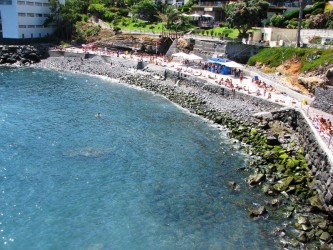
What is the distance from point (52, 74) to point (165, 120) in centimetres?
3131

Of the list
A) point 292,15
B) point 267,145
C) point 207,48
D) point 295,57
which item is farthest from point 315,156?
point 292,15

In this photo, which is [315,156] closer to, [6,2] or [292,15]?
[292,15]

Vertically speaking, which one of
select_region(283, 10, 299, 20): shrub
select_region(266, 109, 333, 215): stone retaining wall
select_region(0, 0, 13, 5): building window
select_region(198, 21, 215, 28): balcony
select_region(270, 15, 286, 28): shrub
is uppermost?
select_region(0, 0, 13, 5): building window

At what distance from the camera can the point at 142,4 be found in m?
87.6

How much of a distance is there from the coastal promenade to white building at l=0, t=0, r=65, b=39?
23.4 m

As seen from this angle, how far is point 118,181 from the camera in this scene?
91.8 ft

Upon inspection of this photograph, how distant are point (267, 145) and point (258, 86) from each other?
51.7ft

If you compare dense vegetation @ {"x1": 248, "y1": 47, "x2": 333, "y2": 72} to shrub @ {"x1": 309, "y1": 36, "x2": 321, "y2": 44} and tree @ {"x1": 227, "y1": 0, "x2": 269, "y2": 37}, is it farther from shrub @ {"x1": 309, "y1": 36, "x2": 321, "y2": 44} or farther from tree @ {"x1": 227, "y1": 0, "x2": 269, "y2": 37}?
tree @ {"x1": 227, "y1": 0, "x2": 269, "y2": 37}

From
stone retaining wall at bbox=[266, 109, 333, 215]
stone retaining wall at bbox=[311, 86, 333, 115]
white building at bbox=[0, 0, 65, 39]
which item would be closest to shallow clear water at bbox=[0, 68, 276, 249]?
stone retaining wall at bbox=[266, 109, 333, 215]

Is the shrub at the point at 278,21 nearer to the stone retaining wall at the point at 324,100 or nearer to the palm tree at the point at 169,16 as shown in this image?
the palm tree at the point at 169,16

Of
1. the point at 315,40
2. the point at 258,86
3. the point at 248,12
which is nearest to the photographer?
the point at 258,86

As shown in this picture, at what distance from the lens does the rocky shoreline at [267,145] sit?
2272cm

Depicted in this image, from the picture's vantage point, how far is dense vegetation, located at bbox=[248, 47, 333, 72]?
47.0 meters

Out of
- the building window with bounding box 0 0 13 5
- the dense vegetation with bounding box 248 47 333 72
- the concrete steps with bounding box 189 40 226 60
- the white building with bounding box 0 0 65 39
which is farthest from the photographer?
the white building with bounding box 0 0 65 39
